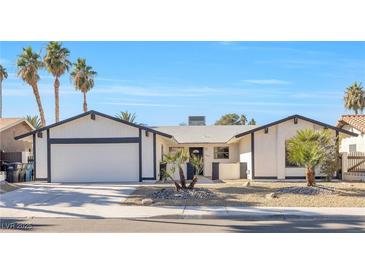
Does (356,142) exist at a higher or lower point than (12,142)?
lower

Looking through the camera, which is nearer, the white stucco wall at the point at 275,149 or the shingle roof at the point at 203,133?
the white stucco wall at the point at 275,149

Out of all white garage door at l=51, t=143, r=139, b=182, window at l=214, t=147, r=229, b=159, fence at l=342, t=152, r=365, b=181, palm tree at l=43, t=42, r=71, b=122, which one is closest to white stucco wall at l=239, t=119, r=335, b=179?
fence at l=342, t=152, r=365, b=181

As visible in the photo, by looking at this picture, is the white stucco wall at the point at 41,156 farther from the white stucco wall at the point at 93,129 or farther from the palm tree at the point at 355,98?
the palm tree at the point at 355,98

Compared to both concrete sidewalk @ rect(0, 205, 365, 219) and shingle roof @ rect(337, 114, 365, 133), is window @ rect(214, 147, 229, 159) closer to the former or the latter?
shingle roof @ rect(337, 114, 365, 133)

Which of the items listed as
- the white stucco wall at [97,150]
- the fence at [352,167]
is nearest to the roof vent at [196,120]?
the white stucco wall at [97,150]

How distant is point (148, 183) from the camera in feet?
68.1

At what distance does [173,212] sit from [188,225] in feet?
6.08

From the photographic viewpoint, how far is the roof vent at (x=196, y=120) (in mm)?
36625

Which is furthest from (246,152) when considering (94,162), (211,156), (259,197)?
(259,197)

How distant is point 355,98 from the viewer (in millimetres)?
49438

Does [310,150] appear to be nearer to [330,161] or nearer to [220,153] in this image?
[330,161]

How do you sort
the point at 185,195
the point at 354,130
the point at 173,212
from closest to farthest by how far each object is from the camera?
the point at 173,212 < the point at 185,195 < the point at 354,130

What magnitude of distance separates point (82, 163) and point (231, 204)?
1129 centimetres

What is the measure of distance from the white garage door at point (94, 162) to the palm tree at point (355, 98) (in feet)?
120
